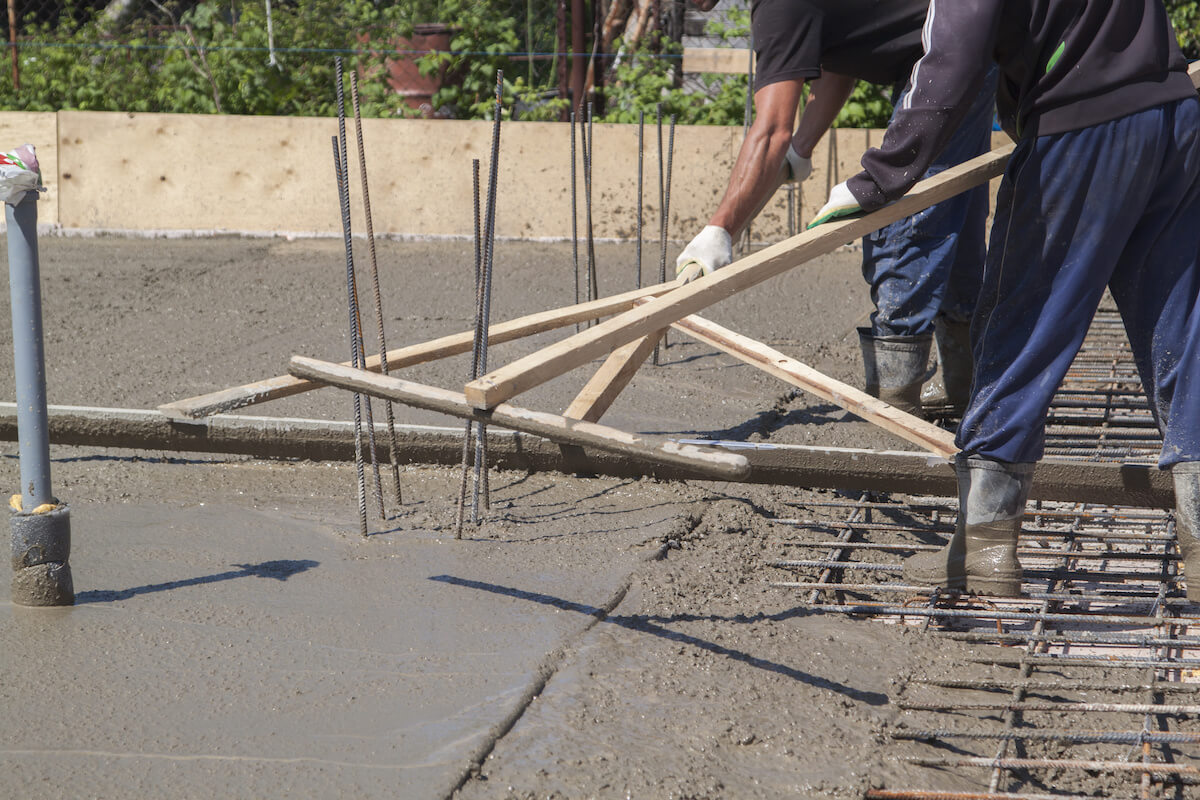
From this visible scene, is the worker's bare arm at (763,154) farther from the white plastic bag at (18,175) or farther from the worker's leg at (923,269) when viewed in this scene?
the white plastic bag at (18,175)

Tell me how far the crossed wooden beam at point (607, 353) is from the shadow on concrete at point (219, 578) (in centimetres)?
37

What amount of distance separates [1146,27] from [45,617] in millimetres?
2560

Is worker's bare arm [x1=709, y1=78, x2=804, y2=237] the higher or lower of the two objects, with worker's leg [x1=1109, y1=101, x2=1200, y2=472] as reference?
higher

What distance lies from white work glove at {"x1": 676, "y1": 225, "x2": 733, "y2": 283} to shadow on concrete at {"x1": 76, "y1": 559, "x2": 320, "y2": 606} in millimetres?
1122

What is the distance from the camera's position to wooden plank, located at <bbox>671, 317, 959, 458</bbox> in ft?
10.2

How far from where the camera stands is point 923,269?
387 cm

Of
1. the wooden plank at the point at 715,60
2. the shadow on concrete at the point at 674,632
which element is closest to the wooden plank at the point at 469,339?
the shadow on concrete at the point at 674,632

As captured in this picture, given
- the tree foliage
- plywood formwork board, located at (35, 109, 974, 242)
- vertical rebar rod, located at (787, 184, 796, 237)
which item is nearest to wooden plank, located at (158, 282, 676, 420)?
vertical rebar rod, located at (787, 184, 796, 237)

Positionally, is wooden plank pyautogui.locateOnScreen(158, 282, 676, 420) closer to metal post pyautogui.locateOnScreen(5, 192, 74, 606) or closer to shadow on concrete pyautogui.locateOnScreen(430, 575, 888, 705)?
metal post pyautogui.locateOnScreen(5, 192, 74, 606)

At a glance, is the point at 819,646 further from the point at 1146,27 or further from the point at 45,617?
the point at 45,617

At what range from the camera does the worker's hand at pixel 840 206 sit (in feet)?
8.44

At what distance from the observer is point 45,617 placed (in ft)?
8.20

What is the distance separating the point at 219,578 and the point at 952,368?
2581 mm

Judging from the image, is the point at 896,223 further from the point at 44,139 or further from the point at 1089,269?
the point at 44,139
